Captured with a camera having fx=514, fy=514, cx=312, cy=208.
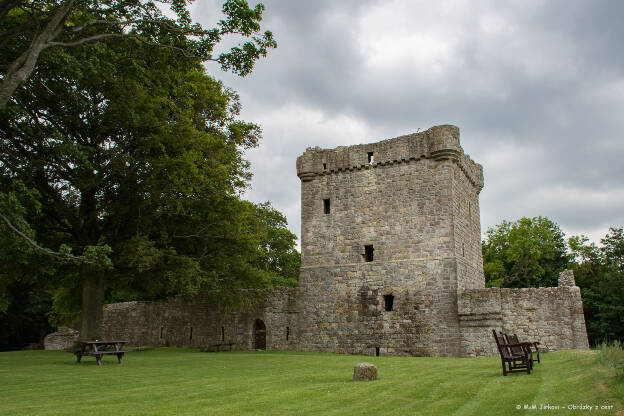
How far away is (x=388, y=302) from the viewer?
20.9m

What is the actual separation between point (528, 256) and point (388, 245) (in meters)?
24.6

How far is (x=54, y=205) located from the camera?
1756cm

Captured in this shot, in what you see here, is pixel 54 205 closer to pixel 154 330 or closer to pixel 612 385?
pixel 154 330

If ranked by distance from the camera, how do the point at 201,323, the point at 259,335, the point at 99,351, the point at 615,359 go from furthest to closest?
the point at 259,335 → the point at 201,323 → the point at 99,351 → the point at 615,359

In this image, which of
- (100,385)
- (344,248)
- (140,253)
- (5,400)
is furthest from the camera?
(344,248)

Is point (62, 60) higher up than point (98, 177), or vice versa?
point (62, 60)

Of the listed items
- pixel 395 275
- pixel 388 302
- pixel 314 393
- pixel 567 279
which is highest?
pixel 395 275

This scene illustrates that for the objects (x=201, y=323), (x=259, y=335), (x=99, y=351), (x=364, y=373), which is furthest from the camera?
(x=259, y=335)

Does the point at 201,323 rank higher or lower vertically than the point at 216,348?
higher

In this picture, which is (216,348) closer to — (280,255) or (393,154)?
(393,154)

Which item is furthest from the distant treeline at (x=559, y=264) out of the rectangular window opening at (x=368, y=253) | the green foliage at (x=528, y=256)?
the rectangular window opening at (x=368, y=253)

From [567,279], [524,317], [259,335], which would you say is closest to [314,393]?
[524,317]

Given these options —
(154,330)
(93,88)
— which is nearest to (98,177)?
(93,88)

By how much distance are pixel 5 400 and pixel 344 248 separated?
1564cm
